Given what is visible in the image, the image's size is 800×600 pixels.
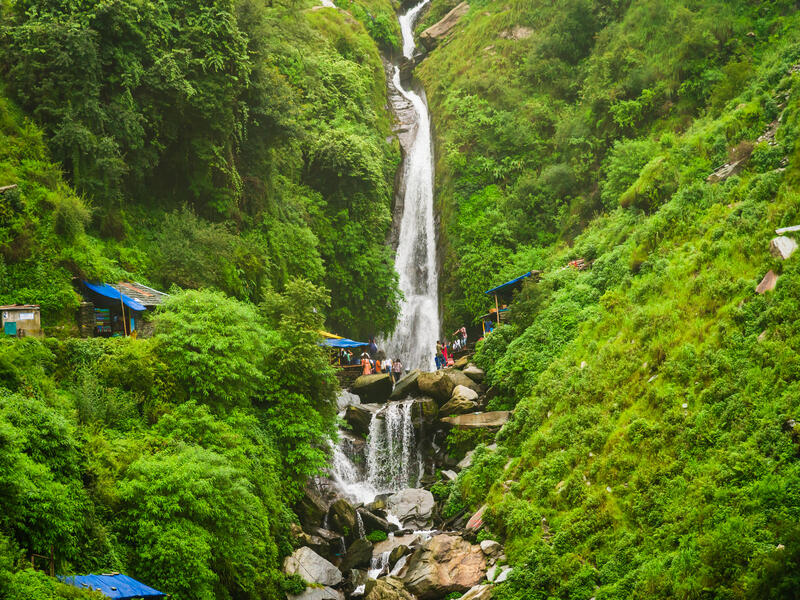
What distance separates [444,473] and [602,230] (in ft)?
44.0

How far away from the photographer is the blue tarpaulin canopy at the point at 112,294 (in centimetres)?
1989

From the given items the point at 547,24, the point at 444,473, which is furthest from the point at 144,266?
the point at 547,24

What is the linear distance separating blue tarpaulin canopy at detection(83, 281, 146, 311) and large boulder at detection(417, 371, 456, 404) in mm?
11524

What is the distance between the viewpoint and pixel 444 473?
2308cm

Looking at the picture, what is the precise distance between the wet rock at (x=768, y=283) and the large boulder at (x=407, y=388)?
14.7m

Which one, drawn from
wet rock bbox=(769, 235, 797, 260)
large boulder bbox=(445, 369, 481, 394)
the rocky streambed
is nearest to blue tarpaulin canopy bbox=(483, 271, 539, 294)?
the rocky streambed

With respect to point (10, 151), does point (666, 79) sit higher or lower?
higher

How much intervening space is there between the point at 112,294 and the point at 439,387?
41.5 ft

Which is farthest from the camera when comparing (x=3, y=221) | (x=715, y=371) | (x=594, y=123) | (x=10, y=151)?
(x=594, y=123)

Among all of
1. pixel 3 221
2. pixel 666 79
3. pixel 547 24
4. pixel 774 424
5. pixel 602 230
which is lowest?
pixel 774 424

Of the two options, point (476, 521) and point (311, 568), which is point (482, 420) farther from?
point (311, 568)

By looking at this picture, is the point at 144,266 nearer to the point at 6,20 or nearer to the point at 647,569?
the point at 6,20

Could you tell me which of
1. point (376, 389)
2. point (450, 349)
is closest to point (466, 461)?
point (376, 389)

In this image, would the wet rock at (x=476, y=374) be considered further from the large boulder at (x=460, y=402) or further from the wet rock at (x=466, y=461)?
the wet rock at (x=466, y=461)
